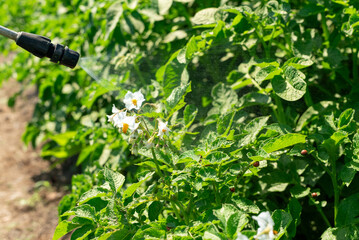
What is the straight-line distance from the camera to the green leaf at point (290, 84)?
1.43 m

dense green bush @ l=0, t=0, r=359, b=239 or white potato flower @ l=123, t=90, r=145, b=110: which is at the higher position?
white potato flower @ l=123, t=90, r=145, b=110

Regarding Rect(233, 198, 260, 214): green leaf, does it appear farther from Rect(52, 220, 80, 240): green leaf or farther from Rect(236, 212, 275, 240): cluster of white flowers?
Rect(52, 220, 80, 240): green leaf

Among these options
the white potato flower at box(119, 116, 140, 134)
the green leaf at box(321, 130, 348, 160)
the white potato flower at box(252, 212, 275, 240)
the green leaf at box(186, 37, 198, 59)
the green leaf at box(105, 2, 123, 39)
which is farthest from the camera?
the green leaf at box(105, 2, 123, 39)

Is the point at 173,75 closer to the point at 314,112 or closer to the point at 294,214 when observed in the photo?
the point at 314,112

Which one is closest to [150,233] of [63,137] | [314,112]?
[314,112]

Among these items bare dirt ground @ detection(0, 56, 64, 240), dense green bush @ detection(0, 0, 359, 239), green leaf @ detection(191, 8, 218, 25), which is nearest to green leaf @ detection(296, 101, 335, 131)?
dense green bush @ detection(0, 0, 359, 239)

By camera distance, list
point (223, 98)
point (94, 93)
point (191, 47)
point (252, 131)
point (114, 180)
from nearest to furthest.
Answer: point (114, 180), point (252, 131), point (191, 47), point (223, 98), point (94, 93)

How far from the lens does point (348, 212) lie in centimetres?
147

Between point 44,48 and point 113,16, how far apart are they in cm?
70

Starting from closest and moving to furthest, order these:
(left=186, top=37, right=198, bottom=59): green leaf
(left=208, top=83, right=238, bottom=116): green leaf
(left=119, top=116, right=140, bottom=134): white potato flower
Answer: (left=119, top=116, right=140, bottom=134): white potato flower
(left=186, top=37, right=198, bottom=59): green leaf
(left=208, top=83, right=238, bottom=116): green leaf

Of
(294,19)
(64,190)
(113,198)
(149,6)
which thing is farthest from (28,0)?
(113,198)

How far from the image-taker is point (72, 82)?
293 centimetres

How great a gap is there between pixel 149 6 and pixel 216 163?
1154 millimetres

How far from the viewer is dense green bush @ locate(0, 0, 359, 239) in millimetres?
1333
